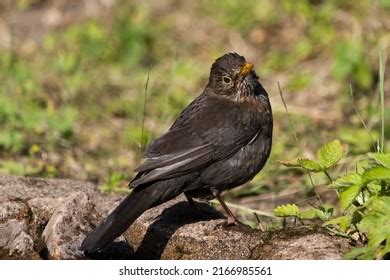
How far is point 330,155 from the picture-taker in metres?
4.96

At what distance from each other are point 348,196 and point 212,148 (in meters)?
1.22

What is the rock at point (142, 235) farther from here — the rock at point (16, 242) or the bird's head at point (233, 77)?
the bird's head at point (233, 77)

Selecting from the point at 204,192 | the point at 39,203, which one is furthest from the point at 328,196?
the point at 39,203

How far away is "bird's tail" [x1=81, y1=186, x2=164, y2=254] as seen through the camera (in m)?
4.70

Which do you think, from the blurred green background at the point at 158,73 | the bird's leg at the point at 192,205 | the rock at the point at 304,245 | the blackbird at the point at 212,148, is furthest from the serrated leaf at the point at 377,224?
the blurred green background at the point at 158,73

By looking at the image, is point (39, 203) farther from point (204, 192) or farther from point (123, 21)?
point (123, 21)

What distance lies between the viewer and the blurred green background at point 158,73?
7730 millimetres

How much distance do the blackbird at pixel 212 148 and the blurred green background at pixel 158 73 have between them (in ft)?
3.99

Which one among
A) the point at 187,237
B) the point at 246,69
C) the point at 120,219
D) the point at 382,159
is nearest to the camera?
the point at 382,159

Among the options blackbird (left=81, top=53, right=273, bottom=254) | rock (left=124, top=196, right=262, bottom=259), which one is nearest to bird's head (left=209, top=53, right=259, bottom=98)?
blackbird (left=81, top=53, right=273, bottom=254)

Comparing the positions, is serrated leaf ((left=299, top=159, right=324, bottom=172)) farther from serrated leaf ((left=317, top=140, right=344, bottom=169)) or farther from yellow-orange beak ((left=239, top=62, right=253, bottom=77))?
yellow-orange beak ((left=239, top=62, right=253, bottom=77))

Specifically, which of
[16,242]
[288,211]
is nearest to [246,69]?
[288,211]

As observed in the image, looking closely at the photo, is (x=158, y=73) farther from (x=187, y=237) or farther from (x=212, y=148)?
(x=187, y=237)

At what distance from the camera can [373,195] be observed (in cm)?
467
